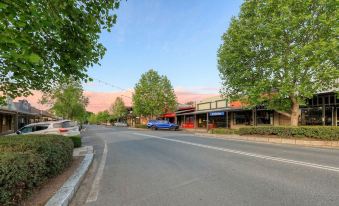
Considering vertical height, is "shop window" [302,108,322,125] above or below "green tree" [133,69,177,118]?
below

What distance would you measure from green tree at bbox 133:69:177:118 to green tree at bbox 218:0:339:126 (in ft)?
111

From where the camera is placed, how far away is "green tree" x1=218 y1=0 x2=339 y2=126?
1728 centimetres

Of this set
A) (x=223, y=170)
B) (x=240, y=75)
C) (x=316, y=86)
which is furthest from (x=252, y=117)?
(x=223, y=170)

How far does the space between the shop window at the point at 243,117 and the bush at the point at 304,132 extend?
12111mm

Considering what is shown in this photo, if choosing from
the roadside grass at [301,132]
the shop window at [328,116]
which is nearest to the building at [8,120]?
the roadside grass at [301,132]

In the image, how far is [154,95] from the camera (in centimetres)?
5541

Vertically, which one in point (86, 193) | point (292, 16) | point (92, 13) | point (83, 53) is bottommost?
point (86, 193)

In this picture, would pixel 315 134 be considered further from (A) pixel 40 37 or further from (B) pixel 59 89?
(B) pixel 59 89

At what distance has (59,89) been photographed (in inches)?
1849

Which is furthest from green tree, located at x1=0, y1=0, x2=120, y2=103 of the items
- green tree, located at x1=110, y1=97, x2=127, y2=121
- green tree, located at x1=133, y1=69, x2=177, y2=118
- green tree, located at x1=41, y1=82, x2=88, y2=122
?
green tree, located at x1=110, y1=97, x2=127, y2=121

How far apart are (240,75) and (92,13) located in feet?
53.4

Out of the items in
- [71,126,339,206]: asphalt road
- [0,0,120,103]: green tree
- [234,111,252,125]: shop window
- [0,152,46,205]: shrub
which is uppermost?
[0,0,120,103]: green tree

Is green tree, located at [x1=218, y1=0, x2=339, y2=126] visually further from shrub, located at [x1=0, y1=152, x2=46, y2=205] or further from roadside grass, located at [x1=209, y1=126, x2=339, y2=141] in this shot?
shrub, located at [x1=0, y1=152, x2=46, y2=205]

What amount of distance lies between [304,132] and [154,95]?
39693 millimetres
